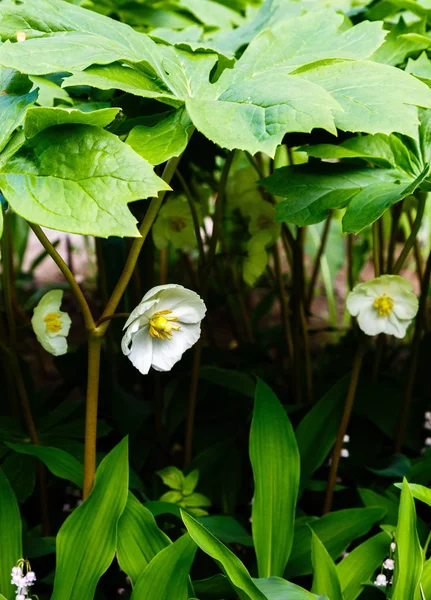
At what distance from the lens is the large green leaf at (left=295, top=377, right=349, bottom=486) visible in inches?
42.3

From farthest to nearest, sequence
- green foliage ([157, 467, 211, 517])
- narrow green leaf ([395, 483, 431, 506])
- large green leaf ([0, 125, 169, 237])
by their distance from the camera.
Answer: green foliage ([157, 467, 211, 517])
narrow green leaf ([395, 483, 431, 506])
large green leaf ([0, 125, 169, 237])

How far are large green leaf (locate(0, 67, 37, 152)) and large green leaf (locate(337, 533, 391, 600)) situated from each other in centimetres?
71

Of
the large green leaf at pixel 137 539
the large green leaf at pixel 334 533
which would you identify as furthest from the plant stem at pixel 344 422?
the large green leaf at pixel 137 539

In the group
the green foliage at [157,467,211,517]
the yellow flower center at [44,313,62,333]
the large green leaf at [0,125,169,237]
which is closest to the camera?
the large green leaf at [0,125,169,237]

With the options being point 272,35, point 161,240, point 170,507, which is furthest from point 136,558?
point 272,35

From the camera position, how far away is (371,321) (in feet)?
3.21

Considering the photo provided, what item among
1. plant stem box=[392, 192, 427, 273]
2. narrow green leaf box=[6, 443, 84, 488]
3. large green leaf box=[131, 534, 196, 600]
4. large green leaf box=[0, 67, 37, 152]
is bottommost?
large green leaf box=[131, 534, 196, 600]

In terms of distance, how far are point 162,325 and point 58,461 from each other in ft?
0.99

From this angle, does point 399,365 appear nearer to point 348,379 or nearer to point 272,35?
point 348,379

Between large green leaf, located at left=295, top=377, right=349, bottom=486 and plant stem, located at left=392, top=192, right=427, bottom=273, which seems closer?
plant stem, located at left=392, top=192, right=427, bottom=273

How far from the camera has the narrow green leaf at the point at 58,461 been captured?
0.91 meters

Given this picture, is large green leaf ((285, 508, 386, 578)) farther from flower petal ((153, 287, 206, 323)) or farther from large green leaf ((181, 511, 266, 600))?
flower petal ((153, 287, 206, 323))

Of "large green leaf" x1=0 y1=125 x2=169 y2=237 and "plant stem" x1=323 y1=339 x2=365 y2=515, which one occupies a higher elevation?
"large green leaf" x1=0 y1=125 x2=169 y2=237

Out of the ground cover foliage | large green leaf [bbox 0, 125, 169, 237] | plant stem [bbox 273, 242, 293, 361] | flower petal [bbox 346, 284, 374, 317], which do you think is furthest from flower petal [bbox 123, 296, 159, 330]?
plant stem [bbox 273, 242, 293, 361]
